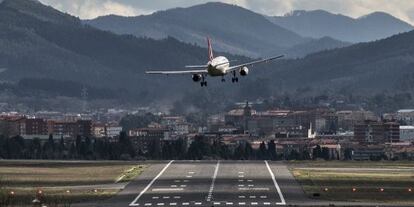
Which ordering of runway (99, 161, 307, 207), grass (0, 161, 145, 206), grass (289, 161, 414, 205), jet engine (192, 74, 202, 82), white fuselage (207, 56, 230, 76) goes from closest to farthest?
runway (99, 161, 307, 207)
grass (0, 161, 145, 206)
grass (289, 161, 414, 205)
white fuselage (207, 56, 230, 76)
jet engine (192, 74, 202, 82)


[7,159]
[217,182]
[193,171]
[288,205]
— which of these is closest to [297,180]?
[217,182]

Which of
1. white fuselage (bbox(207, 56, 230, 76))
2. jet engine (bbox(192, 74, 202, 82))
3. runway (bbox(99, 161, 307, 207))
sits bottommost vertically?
runway (bbox(99, 161, 307, 207))

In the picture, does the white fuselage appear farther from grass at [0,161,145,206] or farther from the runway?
grass at [0,161,145,206]

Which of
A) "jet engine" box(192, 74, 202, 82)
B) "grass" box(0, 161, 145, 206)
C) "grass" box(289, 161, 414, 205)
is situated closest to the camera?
"grass" box(0, 161, 145, 206)

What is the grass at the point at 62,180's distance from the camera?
109062 mm

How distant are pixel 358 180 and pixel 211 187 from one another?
656 inches

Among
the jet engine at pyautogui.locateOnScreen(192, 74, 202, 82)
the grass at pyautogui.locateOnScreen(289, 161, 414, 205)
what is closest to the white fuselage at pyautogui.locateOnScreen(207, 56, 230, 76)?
the jet engine at pyautogui.locateOnScreen(192, 74, 202, 82)

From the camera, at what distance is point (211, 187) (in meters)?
123

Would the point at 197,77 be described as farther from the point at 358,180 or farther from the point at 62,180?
the point at 358,180

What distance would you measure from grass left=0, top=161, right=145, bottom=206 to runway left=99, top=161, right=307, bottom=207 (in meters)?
2.14

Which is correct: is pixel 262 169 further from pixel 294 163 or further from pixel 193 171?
pixel 294 163

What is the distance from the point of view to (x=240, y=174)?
14412cm

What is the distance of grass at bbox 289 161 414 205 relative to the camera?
113m

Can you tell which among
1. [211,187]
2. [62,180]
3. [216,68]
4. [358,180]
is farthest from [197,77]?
[358,180]
